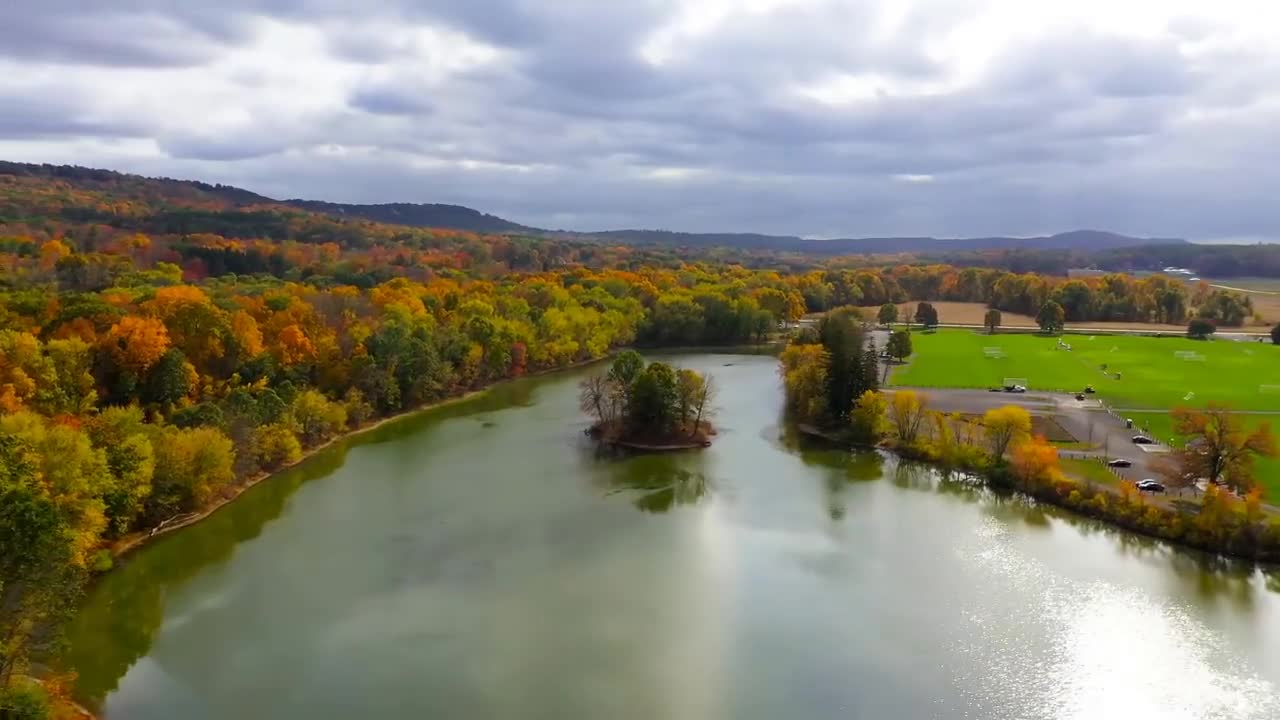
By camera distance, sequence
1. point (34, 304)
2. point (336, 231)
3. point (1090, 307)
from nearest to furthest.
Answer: point (34, 304) → point (1090, 307) → point (336, 231)

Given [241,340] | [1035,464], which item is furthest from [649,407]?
[241,340]

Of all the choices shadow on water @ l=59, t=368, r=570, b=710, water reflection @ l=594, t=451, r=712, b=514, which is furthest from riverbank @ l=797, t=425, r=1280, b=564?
shadow on water @ l=59, t=368, r=570, b=710

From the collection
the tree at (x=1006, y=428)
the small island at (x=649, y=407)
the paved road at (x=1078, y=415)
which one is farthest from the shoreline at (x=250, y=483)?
the tree at (x=1006, y=428)

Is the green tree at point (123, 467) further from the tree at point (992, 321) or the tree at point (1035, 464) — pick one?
the tree at point (992, 321)

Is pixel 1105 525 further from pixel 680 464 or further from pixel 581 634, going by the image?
pixel 581 634

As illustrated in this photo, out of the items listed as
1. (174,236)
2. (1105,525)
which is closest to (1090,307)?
(1105,525)

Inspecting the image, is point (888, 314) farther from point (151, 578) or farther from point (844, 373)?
point (151, 578)

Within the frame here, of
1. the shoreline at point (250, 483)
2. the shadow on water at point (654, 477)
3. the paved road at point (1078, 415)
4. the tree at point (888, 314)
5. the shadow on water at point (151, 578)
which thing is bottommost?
the shadow on water at point (151, 578)
